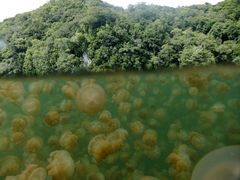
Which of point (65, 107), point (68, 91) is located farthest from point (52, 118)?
point (68, 91)

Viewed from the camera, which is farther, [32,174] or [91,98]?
[91,98]

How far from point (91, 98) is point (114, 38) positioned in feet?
1.50

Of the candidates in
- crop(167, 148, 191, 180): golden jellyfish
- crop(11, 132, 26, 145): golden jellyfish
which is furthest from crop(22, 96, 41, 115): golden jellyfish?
crop(167, 148, 191, 180): golden jellyfish

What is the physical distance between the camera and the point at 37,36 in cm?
262

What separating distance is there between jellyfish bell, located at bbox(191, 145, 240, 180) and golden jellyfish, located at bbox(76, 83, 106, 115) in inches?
31.1

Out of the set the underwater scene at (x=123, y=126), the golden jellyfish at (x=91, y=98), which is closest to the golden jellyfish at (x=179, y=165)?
the underwater scene at (x=123, y=126)

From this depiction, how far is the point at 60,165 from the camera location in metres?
2.45

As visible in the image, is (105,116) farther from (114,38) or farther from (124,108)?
(114,38)

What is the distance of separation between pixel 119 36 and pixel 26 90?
2.49ft

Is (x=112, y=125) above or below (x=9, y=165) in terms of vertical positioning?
above

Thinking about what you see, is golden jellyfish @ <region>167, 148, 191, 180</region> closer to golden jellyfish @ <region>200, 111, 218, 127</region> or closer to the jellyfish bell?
the jellyfish bell

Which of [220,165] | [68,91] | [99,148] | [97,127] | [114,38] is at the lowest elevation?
[220,165]

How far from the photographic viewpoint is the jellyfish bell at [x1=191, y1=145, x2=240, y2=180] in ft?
8.13

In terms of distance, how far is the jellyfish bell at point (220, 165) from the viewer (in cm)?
248
